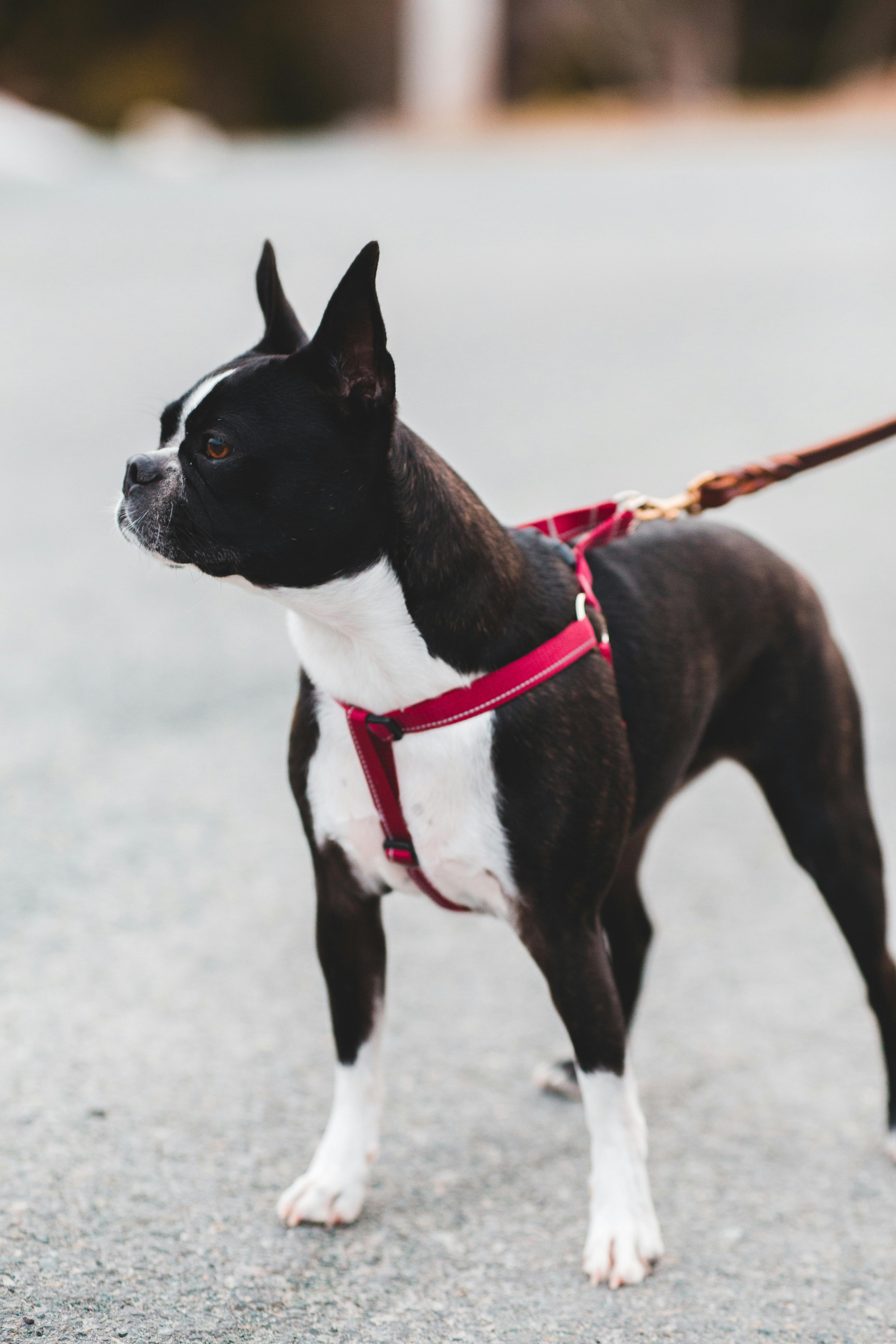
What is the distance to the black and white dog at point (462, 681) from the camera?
231 centimetres

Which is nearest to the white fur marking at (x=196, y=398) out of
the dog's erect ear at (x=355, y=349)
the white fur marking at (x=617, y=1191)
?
the dog's erect ear at (x=355, y=349)

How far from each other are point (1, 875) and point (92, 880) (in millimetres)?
251

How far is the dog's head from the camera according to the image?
2.29 m

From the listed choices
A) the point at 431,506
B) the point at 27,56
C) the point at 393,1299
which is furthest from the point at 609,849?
the point at 27,56

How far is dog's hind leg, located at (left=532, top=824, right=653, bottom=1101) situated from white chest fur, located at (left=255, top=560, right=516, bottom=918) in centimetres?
71

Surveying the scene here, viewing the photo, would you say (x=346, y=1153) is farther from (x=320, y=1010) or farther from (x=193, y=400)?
(x=193, y=400)

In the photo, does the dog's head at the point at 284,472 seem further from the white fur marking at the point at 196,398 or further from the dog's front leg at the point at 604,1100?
the dog's front leg at the point at 604,1100

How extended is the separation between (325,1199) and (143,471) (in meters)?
1.39

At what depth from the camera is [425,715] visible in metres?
2.41

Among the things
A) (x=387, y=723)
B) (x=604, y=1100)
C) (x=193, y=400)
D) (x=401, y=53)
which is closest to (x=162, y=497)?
(x=193, y=400)

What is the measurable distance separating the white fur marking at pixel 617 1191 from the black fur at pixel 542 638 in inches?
2.2

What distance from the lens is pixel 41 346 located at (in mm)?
11141

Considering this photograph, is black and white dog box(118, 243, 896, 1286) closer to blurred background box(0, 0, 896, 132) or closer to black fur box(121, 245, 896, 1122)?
black fur box(121, 245, 896, 1122)

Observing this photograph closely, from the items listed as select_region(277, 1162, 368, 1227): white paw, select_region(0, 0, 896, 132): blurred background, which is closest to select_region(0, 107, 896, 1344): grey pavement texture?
select_region(277, 1162, 368, 1227): white paw
